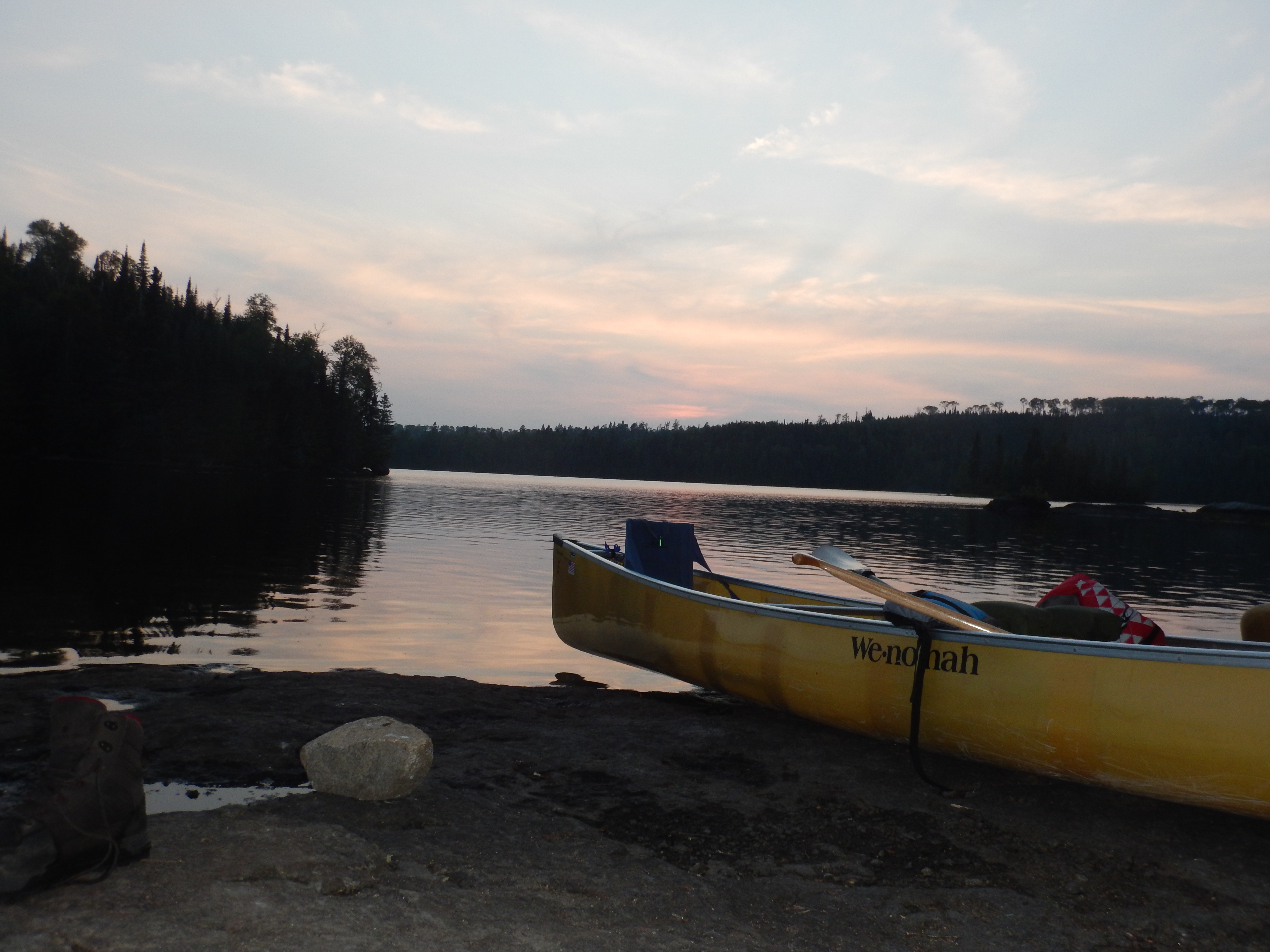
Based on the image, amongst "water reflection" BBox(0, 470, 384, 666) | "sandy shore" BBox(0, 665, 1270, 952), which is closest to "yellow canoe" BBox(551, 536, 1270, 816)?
"sandy shore" BBox(0, 665, 1270, 952)

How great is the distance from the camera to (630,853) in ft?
15.5

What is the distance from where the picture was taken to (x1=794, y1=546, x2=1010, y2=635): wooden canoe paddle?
20.5 feet

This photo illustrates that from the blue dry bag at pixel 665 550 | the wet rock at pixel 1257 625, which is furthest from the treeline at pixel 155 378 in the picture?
the wet rock at pixel 1257 625

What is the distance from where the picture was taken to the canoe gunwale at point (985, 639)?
5.11 meters

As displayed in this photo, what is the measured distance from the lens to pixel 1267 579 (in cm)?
2912

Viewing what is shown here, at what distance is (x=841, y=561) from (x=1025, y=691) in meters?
2.01

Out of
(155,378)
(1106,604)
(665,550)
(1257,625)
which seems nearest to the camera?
(1106,604)

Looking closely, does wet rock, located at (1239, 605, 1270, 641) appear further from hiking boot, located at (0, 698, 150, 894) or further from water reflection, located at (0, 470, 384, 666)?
water reflection, located at (0, 470, 384, 666)

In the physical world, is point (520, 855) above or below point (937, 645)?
below

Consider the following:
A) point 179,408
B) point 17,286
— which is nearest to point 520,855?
point 179,408

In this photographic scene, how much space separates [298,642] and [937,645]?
8.04m

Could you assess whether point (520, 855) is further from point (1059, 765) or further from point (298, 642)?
point (298, 642)

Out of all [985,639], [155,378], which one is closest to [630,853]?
[985,639]

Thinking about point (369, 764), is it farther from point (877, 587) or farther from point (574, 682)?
point (574, 682)
